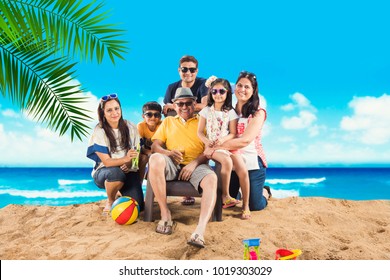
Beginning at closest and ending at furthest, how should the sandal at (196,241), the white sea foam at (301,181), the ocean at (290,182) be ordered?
the sandal at (196,241) → the ocean at (290,182) → the white sea foam at (301,181)

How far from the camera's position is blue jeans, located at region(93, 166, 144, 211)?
4.85 metres

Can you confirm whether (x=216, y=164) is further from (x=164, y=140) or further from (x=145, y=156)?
(x=145, y=156)

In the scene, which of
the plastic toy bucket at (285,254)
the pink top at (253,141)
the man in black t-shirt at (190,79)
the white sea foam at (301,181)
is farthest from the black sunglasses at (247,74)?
the white sea foam at (301,181)

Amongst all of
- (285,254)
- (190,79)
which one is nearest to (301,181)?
(190,79)

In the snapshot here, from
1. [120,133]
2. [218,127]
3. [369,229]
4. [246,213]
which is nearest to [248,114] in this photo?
[218,127]

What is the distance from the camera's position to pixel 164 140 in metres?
4.71

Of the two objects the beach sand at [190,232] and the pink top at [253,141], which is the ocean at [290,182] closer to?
the beach sand at [190,232]

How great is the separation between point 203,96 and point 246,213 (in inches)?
61.2

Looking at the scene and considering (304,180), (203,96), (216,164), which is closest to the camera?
(216,164)

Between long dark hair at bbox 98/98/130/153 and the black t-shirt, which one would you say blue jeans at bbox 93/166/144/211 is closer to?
long dark hair at bbox 98/98/130/153

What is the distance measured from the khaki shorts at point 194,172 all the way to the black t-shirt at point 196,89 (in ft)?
3.97

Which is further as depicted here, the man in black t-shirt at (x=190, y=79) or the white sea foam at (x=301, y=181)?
the white sea foam at (x=301, y=181)

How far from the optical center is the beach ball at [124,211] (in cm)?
459

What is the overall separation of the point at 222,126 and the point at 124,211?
142cm
